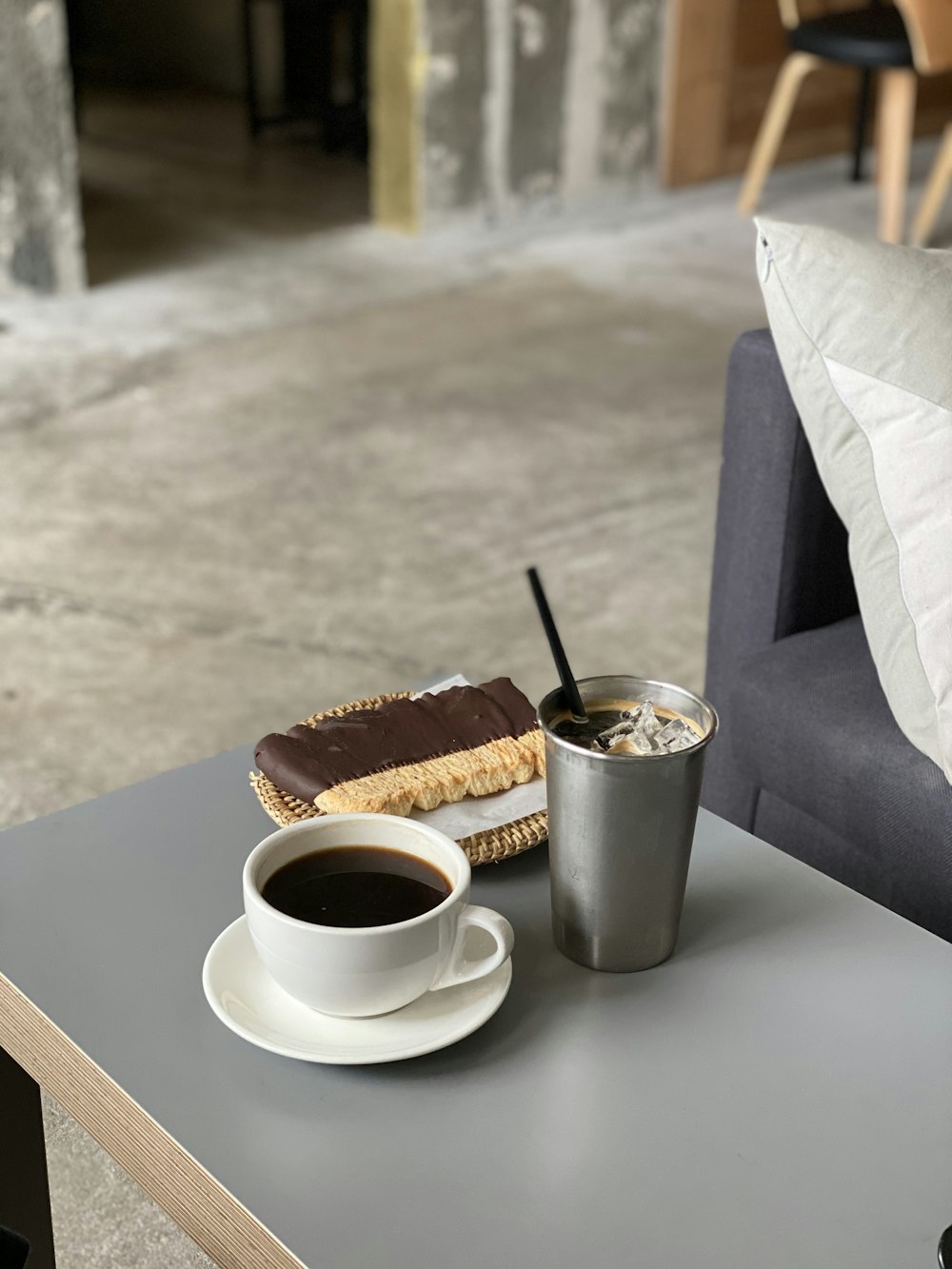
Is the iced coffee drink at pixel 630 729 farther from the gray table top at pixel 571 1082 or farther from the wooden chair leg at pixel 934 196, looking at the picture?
the wooden chair leg at pixel 934 196

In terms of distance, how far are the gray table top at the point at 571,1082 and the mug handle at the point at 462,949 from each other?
1.6 inches

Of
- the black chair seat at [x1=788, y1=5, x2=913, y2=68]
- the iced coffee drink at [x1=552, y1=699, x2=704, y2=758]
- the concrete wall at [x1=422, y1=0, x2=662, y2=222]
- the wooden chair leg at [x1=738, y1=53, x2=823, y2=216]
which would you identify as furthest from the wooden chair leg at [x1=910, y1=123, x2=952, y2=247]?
the iced coffee drink at [x1=552, y1=699, x2=704, y2=758]

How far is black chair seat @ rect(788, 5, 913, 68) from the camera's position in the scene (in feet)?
12.4

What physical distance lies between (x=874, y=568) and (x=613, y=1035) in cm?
50

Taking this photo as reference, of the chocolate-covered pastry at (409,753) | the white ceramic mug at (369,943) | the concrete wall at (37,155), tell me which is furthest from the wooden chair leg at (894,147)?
the white ceramic mug at (369,943)

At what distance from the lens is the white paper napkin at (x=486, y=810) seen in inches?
36.3

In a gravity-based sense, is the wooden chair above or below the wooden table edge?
below

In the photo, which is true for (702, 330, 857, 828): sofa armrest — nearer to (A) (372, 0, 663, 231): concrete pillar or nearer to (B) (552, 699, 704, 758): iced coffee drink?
(B) (552, 699, 704, 758): iced coffee drink

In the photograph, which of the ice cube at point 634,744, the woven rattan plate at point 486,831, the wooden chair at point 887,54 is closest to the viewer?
the ice cube at point 634,744

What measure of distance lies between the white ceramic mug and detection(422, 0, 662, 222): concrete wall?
336 centimetres

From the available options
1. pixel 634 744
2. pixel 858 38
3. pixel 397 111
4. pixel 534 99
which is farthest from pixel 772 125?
pixel 634 744

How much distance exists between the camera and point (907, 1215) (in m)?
0.69

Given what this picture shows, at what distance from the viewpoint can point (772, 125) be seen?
4219 millimetres

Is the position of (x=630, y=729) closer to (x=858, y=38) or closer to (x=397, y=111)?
(x=397, y=111)
